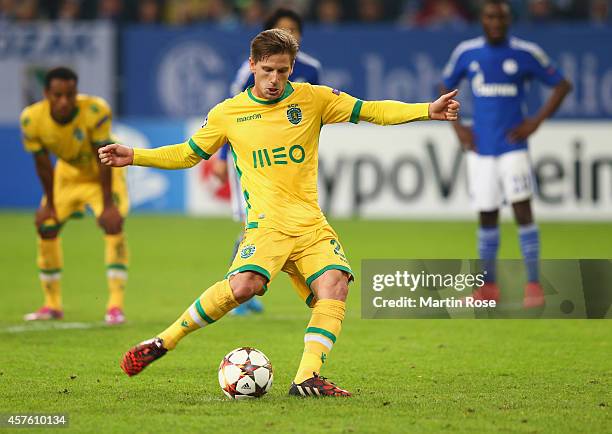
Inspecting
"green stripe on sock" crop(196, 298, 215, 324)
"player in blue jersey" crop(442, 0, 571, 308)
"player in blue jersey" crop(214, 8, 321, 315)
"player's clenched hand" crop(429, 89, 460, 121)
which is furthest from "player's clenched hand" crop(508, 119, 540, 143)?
"green stripe on sock" crop(196, 298, 215, 324)

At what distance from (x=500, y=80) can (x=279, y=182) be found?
14.0ft

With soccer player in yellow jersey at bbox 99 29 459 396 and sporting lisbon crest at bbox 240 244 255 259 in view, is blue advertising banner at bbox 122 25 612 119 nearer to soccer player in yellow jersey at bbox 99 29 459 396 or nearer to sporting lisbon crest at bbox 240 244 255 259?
soccer player in yellow jersey at bbox 99 29 459 396

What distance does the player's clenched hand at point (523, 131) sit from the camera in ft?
33.9

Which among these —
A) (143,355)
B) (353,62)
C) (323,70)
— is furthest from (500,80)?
(353,62)

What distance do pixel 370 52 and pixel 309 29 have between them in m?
1.03

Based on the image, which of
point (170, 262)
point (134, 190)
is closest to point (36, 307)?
point (170, 262)

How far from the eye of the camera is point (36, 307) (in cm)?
1076

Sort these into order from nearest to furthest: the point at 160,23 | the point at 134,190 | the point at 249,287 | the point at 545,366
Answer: the point at 249,287 < the point at 545,366 < the point at 134,190 < the point at 160,23

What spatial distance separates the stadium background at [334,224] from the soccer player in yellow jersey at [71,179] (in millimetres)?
376

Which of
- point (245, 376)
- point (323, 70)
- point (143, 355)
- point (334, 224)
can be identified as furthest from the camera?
point (323, 70)

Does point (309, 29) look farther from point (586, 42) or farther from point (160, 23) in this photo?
point (586, 42)

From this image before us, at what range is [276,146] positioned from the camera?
22.0ft

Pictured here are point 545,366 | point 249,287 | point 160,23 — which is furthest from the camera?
point 160,23

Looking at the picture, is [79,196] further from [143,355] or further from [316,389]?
[316,389]
